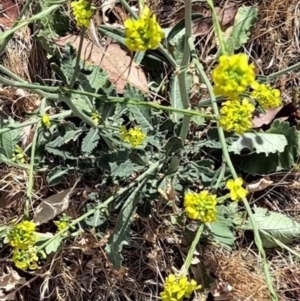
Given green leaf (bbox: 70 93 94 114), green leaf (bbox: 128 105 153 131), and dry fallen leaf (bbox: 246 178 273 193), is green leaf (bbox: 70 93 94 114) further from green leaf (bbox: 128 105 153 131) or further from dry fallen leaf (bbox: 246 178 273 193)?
dry fallen leaf (bbox: 246 178 273 193)

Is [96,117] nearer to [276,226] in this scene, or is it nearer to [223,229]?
[223,229]

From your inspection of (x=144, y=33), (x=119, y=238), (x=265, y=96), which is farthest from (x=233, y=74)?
(x=119, y=238)

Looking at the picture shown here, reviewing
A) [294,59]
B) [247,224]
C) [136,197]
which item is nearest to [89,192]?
[136,197]

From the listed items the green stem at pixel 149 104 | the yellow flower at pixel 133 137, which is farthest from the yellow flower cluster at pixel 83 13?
the yellow flower at pixel 133 137

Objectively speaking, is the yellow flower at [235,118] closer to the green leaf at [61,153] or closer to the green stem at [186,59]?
the green stem at [186,59]

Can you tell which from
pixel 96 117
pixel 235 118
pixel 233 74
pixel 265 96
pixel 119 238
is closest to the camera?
pixel 233 74

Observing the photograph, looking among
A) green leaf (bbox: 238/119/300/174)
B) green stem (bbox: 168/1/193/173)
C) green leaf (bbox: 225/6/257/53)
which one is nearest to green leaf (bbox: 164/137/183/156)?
green stem (bbox: 168/1/193/173)
